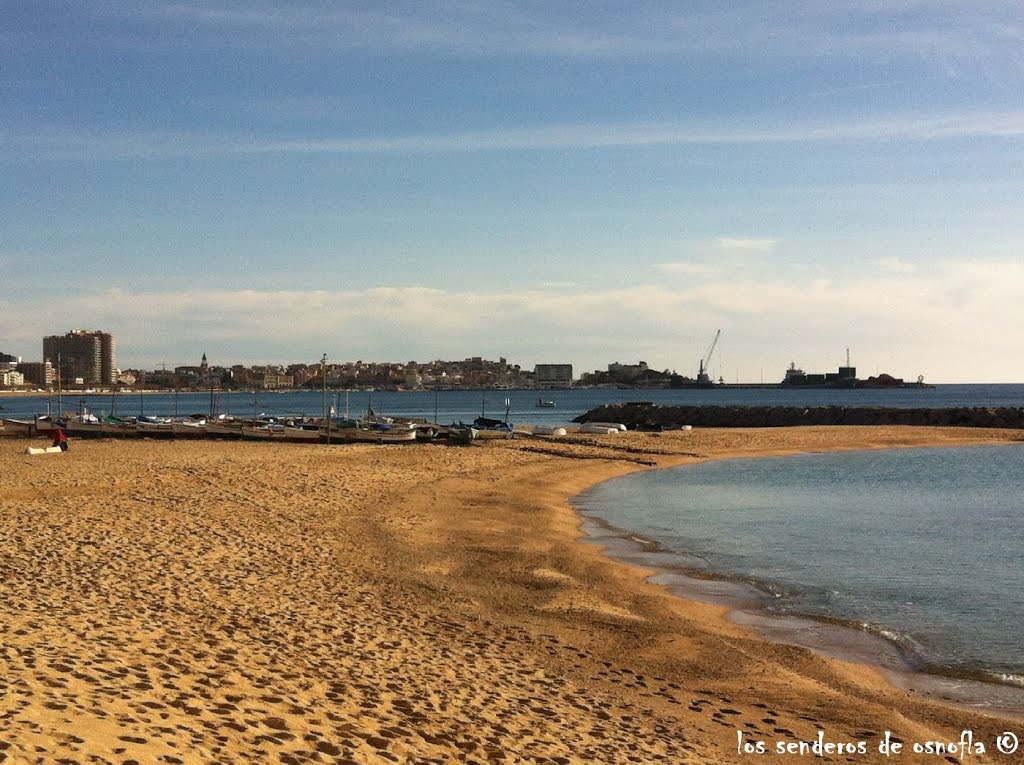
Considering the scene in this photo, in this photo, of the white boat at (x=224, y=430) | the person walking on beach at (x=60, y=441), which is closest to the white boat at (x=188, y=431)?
the white boat at (x=224, y=430)

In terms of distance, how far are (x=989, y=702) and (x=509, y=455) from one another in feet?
136

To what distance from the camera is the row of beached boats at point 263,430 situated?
61062mm

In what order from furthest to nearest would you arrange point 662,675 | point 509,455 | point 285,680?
point 509,455 → point 662,675 → point 285,680

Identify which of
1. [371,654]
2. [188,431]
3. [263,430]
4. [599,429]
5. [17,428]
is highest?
[263,430]

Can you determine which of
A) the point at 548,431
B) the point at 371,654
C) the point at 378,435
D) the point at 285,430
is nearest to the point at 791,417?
the point at 548,431

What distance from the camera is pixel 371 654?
13.0 meters

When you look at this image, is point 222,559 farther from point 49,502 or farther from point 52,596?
point 49,502

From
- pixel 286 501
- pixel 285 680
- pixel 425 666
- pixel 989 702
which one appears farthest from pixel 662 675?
pixel 286 501

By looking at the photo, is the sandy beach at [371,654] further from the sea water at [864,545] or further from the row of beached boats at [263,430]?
the row of beached boats at [263,430]

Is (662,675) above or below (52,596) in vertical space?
below

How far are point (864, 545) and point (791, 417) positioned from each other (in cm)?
8065

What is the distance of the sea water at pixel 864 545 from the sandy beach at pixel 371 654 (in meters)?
2.18

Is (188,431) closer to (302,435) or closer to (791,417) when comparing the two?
(302,435)

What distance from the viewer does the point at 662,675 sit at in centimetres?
1379
